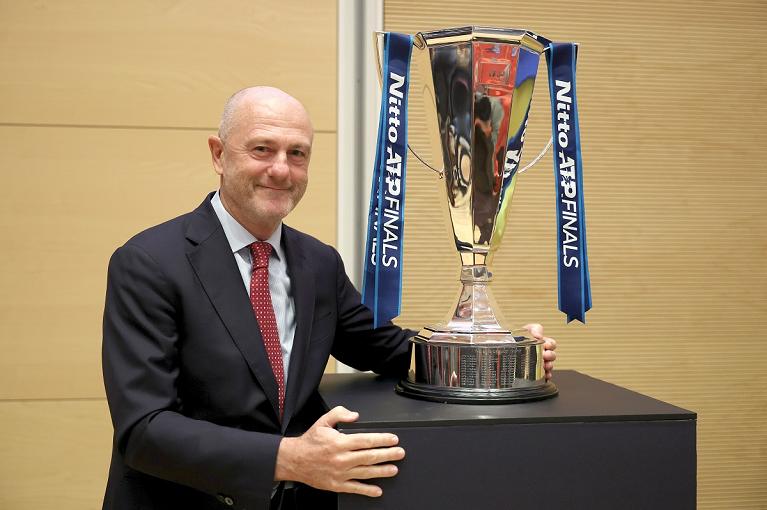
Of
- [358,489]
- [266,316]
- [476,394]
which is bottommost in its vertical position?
[358,489]

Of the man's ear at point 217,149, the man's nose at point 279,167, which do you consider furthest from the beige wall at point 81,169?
the man's nose at point 279,167

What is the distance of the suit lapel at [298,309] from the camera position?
1.32 m

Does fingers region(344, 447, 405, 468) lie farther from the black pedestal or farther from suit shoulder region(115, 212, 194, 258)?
suit shoulder region(115, 212, 194, 258)

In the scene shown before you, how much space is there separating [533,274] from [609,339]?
0.32 meters

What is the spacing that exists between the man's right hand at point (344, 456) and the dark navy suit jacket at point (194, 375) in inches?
2.9

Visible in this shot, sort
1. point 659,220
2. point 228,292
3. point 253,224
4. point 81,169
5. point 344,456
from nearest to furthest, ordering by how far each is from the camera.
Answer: point 344,456 < point 228,292 < point 253,224 < point 81,169 < point 659,220

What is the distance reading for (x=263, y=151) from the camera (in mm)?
1374

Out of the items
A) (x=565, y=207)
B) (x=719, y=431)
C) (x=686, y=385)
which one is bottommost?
(x=719, y=431)

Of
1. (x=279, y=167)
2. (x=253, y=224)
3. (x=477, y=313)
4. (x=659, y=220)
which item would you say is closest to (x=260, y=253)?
(x=253, y=224)

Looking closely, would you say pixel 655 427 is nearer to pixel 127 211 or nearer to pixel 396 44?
pixel 396 44

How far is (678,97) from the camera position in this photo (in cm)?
237

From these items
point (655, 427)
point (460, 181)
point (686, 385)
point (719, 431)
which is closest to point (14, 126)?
point (460, 181)

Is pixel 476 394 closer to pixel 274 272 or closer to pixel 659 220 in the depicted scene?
pixel 274 272

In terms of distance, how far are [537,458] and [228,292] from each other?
0.58 m
